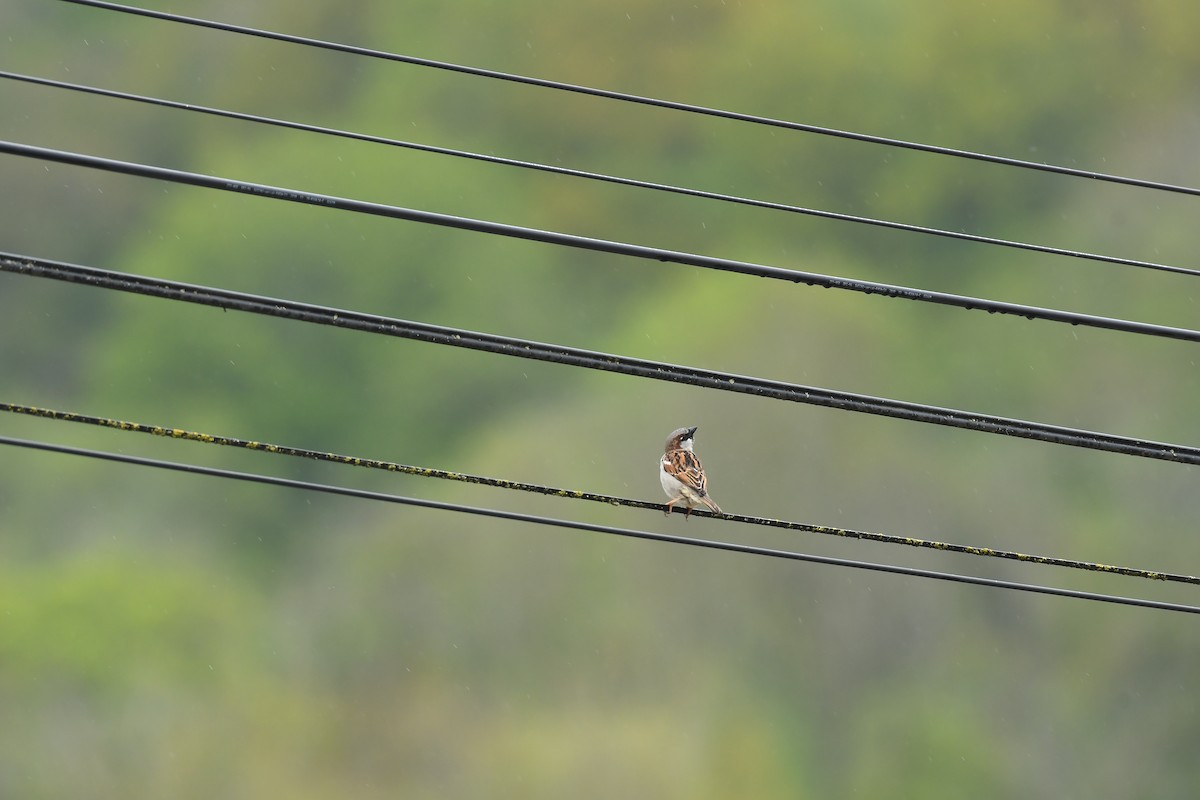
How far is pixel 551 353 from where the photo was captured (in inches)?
377

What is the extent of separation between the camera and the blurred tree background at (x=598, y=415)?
57.5m

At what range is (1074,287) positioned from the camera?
87.8 meters

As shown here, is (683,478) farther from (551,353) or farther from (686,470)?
(551,353)

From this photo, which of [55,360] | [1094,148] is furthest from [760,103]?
[55,360]

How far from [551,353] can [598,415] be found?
58373 mm

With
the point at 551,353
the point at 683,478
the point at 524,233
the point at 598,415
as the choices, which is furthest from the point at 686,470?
the point at 598,415

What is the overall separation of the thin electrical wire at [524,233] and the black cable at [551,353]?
505 millimetres

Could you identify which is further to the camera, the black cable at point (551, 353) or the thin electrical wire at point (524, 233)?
the black cable at point (551, 353)

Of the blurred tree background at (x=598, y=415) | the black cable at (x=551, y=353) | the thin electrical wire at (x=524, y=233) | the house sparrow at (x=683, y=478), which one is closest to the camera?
the thin electrical wire at (x=524, y=233)

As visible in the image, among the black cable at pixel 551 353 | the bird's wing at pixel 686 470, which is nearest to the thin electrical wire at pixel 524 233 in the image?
the black cable at pixel 551 353

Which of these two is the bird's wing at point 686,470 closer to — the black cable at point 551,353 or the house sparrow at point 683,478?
the house sparrow at point 683,478

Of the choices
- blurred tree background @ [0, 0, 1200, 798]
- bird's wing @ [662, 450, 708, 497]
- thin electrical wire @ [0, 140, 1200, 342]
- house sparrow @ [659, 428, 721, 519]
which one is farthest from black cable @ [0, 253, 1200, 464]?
blurred tree background @ [0, 0, 1200, 798]

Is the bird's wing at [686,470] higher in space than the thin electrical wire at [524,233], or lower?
higher

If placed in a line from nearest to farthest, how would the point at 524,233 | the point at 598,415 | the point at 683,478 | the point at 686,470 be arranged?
the point at 524,233 < the point at 683,478 < the point at 686,470 < the point at 598,415
